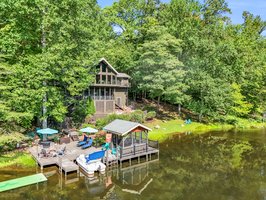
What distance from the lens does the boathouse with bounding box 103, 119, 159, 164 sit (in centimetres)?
1952

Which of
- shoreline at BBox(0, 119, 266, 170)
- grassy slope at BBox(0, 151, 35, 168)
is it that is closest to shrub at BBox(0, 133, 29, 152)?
shoreline at BBox(0, 119, 266, 170)

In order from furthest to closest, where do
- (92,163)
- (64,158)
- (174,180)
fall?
(64,158) < (92,163) < (174,180)

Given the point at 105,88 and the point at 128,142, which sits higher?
the point at 105,88

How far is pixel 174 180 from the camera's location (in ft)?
55.0

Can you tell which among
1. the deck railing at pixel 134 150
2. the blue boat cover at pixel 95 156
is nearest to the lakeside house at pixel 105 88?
the deck railing at pixel 134 150

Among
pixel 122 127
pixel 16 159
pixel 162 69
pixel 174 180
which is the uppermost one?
pixel 162 69

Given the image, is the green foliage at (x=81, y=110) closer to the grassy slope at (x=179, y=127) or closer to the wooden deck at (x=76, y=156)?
the wooden deck at (x=76, y=156)

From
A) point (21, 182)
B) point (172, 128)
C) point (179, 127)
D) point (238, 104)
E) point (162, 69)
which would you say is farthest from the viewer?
point (238, 104)

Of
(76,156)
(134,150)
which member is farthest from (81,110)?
(134,150)

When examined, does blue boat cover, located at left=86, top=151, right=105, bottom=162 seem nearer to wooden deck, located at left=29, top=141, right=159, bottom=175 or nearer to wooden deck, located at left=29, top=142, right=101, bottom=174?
wooden deck, located at left=29, top=141, right=159, bottom=175

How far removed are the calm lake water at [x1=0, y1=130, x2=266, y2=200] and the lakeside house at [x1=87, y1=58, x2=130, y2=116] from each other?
14291 mm

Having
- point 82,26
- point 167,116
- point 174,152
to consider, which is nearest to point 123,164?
point 174,152

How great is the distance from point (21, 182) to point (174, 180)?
10.4m

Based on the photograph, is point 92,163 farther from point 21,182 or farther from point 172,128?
point 172,128
